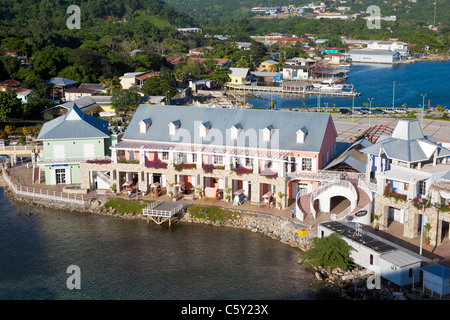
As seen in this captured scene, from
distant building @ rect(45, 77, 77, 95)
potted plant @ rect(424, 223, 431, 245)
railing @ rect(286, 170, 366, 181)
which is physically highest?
distant building @ rect(45, 77, 77, 95)

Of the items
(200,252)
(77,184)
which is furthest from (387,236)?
(77,184)

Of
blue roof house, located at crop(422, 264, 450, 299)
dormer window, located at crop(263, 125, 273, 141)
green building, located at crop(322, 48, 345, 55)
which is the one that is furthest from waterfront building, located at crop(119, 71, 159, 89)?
green building, located at crop(322, 48, 345, 55)

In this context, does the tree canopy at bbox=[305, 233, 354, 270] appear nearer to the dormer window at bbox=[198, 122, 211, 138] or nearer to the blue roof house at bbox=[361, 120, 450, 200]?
the blue roof house at bbox=[361, 120, 450, 200]

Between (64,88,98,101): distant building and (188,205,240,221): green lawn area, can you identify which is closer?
(188,205,240,221): green lawn area

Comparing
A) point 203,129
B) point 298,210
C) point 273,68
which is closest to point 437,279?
point 298,210

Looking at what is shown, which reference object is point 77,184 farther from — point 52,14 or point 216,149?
point 52,14

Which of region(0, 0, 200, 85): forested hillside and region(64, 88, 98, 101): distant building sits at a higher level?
region(0, 0, 200, 85): forested hillside

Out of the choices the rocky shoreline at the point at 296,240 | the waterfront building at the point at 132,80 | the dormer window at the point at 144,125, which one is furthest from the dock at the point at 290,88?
the rocky shoreline at the point at 296,240

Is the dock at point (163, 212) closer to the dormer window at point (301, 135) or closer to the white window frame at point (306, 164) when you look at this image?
the white window frame at point (306, 164)
